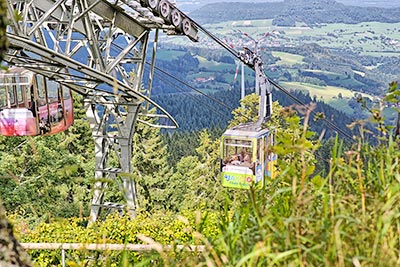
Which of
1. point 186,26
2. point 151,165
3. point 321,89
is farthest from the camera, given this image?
point 321,89

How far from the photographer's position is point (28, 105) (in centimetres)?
1462

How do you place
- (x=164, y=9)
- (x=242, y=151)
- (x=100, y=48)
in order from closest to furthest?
(x=164, y=9)
(x=100, y=48)
(x=242, y=151)

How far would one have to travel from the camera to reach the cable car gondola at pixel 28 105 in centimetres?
1401

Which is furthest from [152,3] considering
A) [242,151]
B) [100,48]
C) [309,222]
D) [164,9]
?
[309,222]

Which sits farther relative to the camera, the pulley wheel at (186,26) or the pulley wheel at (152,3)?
Result: the pulley wheel at (186,26)

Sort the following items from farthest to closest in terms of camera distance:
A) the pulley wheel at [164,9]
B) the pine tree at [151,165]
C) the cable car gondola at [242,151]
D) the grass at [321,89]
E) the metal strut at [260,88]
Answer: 1. the grass at [321,89]
2. the pine tree at [151,165]
3. the metal strut at [260,88]
4. the cable car gondola at [242,151]
5. the pulley wheel at [164,9]

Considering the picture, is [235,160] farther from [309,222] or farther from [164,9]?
[309,222]

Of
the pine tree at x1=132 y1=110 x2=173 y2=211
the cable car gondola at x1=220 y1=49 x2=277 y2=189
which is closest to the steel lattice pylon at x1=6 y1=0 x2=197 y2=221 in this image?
the cable car gondola at x1=220 y1=49 x2=277 y2=189

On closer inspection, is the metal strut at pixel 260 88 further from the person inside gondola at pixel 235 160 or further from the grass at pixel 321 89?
the grass at pixel 321 89

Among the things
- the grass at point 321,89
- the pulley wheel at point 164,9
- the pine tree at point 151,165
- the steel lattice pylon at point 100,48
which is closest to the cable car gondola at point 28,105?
the steel lattice pylon at point 100,48

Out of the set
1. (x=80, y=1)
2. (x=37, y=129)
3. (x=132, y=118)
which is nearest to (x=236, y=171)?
(x=132, y=118)

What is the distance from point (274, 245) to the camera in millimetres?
1903

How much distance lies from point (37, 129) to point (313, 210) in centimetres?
1253

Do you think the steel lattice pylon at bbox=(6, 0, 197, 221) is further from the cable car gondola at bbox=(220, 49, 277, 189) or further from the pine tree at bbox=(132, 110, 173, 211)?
the pine tree at bbox=(132, 110, 173, 211)
